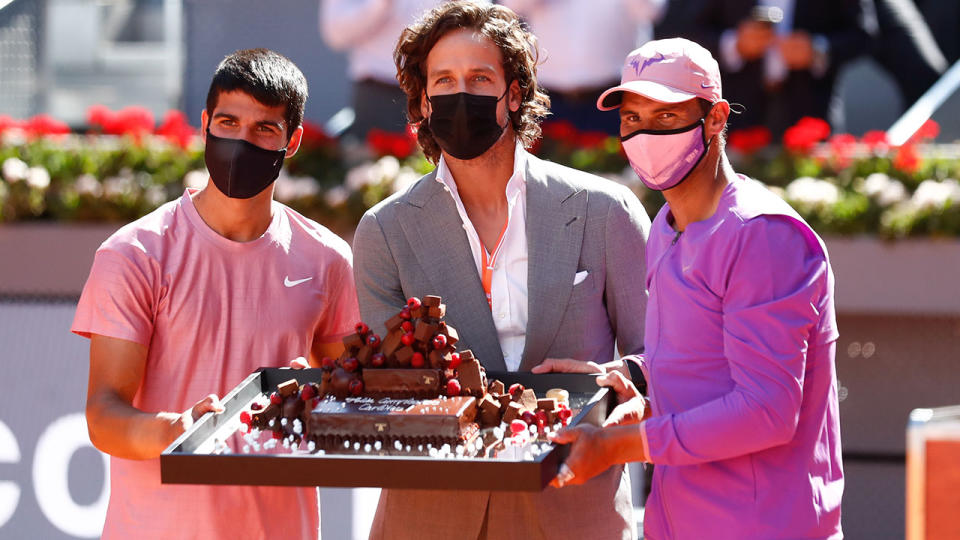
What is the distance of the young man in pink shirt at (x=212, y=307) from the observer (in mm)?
2859

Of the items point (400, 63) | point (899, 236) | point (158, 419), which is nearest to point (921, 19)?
point (899, 236)

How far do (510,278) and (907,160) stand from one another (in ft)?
10.8

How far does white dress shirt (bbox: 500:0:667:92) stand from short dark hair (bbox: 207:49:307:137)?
3341mm

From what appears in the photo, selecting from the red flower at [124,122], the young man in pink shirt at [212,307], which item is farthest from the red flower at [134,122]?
the young man in pink shirt at [212,307]

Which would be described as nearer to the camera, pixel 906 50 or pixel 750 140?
pixel 750 140

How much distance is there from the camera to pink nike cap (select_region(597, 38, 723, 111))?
2.44 meters

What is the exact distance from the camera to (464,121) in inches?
117

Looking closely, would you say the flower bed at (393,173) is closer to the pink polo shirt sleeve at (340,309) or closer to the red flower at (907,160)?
the red flower at (907,160)

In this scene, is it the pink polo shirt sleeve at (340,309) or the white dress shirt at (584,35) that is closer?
the pink polo shirt sleeve at (340,309)

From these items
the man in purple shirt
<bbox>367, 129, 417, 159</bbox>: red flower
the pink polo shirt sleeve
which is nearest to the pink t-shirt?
the pink polo shirt sleeve

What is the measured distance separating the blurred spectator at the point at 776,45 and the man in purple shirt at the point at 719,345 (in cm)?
377

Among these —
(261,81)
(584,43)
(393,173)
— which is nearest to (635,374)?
(261,81)

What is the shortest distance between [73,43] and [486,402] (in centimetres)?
602

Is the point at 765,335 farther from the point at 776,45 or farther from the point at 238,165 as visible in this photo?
the point at 776,45
